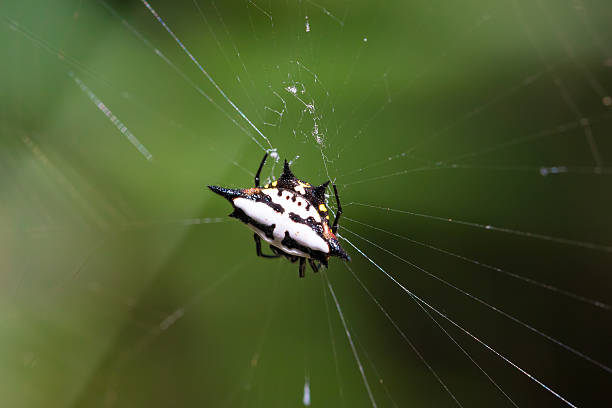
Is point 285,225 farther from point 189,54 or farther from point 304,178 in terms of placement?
point 189,54

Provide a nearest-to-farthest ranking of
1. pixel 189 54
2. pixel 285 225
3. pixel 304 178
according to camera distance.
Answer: pixel 285 225
pixel 304 178
pixel 189 54

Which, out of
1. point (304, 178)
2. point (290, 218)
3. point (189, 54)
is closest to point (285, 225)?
point (290, 218)

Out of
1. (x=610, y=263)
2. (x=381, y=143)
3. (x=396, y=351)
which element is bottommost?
(x=396, y=351)

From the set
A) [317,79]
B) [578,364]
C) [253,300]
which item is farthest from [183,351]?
[578,364]

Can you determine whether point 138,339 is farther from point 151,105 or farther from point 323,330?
point 151,105

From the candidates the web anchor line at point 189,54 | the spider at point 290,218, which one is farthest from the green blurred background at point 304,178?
the spider at point 290,218
